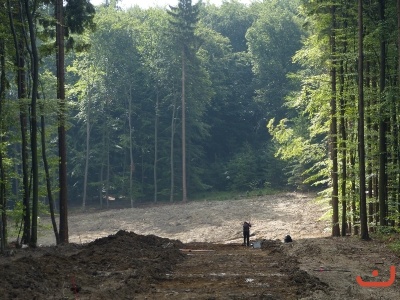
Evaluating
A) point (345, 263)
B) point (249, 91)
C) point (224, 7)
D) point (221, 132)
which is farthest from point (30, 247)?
point (224, 7)

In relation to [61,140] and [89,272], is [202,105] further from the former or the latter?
[89,272]

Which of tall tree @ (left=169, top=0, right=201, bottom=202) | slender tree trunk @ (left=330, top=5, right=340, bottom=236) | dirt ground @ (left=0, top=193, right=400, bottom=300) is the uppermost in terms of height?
tall tree @ (left=169, top=0, right=201, bottom=202)

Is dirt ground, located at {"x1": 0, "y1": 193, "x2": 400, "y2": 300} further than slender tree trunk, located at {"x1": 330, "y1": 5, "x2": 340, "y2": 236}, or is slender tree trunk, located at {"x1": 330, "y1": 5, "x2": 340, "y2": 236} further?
slender tree trunk, located at {"x1": 330, "y1": 5, "x2": 340, "y2": 236}

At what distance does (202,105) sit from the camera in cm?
5691

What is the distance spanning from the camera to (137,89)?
193 ft

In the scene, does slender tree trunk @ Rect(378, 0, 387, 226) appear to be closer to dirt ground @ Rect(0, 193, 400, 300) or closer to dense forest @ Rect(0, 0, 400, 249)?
dense forest @ Rect(0, 0, 400, 249)

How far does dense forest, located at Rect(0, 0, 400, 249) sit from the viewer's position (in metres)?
21.4

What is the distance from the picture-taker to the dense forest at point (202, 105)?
70.3 ft

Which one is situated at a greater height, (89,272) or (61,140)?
(61,140)

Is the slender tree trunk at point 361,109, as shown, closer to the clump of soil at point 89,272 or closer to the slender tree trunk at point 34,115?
the clump of soil at point 89,272

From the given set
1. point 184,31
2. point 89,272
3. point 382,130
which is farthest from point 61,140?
point 184,31

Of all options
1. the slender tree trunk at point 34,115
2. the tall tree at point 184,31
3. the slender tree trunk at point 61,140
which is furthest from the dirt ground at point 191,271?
the tall tree at point 184,31

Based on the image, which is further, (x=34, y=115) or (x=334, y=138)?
(x=334, y=138)

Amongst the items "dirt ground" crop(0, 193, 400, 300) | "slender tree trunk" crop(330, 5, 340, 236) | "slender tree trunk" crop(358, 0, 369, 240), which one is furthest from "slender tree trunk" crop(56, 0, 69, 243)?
"slender tree trunk" crop(358, 0, 369, 240)
